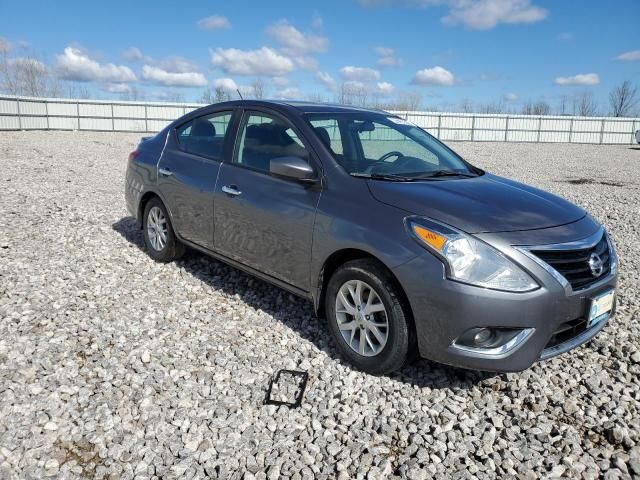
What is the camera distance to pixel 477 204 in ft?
10.8

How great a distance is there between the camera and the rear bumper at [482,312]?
285cm

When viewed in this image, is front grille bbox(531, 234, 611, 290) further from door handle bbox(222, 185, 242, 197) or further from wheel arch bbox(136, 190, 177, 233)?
wheel arch bbox(136, 190, 177, 233)

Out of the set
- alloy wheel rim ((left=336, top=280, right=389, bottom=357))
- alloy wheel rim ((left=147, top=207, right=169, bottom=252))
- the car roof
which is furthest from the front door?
alloy wheel rim ((left=147, top=207, right=169, bottom=252))

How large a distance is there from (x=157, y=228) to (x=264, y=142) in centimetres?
191

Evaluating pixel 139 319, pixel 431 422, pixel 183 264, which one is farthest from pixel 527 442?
pixel 183 264

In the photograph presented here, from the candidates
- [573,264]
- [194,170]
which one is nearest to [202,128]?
[194,170]

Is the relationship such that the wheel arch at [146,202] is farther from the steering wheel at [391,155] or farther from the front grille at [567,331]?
the front grille at [567,331]

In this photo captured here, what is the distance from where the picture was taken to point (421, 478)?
8.40 ft

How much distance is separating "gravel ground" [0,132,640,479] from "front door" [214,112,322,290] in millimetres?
569

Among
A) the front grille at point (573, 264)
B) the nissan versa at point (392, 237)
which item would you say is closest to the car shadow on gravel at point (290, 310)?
the nissan versa at point (392, 237)

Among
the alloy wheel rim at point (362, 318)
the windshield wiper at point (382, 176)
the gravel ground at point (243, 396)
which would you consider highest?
the windshield wiper at point (382, 176)

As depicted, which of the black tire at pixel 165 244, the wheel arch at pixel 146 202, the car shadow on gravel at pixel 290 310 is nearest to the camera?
the car shadow on gravel at pixel 290 310

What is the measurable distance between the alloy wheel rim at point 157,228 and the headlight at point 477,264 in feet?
10.9

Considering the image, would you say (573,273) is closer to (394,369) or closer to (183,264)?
(394,369)
